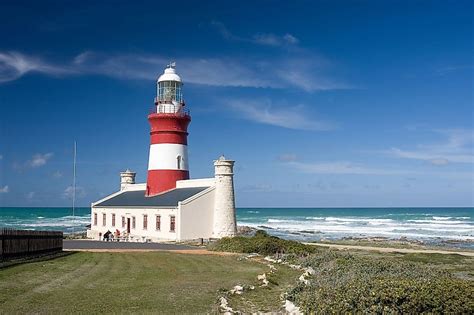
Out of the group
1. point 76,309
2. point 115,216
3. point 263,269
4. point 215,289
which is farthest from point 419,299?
point 115,216

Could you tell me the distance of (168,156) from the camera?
35.2 m

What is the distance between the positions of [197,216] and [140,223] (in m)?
5.35

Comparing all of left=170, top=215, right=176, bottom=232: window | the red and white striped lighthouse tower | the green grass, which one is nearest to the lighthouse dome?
the red and white striped lighthouse tower

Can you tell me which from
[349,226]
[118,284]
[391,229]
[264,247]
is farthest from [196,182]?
[349,226]

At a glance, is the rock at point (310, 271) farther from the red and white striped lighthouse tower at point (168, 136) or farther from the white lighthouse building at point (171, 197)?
the red and white striped lighthouse tower at point (168, 136)

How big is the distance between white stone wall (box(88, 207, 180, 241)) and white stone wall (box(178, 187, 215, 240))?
47 centimetres

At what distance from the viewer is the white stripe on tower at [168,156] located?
115 ft

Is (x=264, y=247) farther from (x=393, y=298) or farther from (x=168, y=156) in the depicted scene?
(x=393, y=298)

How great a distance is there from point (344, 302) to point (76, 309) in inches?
189

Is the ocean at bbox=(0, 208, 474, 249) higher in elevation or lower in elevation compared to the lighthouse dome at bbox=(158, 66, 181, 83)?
lower

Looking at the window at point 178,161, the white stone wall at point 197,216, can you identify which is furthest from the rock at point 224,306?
the window at point 178,161

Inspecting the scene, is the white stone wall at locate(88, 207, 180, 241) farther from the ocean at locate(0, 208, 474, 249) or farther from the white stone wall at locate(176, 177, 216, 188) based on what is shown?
the ocean at locate(0, 208, 474, 249)

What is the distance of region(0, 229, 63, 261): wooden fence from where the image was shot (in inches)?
658

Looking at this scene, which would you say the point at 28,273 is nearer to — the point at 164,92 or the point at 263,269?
the point at 263,269
